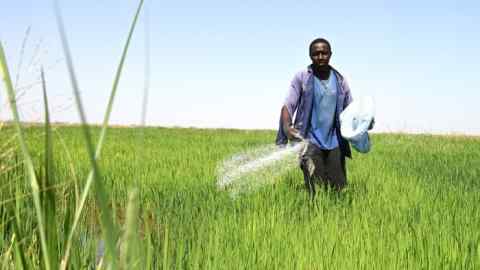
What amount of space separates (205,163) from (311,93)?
9.76 feet

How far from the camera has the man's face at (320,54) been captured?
4390mm

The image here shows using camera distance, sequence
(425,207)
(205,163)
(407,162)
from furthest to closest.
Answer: (407,162) < (205,163) < (425,207)

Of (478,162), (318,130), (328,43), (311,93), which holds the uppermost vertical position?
(328,43)

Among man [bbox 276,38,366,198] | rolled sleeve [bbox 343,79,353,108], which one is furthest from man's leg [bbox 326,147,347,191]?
rolled sleeve [bbox 343,79,353,108]

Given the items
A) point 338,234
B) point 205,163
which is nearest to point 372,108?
point 338,234

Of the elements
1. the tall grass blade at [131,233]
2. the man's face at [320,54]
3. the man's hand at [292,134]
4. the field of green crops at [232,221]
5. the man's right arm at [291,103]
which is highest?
the man's face at [320,54]

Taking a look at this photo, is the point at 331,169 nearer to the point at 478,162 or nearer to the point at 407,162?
the point at 407,162

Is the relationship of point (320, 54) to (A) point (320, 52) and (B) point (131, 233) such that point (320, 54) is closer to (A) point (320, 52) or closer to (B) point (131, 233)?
Result: (A) point (320, 52)

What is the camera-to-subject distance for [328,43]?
4.41 m

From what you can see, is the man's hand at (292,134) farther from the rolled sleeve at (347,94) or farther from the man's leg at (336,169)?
the rolled sleeve at (347,94)

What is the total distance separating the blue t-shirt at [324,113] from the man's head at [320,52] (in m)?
0.17

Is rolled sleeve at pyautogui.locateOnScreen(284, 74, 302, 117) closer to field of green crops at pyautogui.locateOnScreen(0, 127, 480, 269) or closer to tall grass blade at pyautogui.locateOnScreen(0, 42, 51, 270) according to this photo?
field of green crops at pyautogui.locateOnScreen(0, 127, 480, 269)

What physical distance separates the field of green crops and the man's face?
1068 mm

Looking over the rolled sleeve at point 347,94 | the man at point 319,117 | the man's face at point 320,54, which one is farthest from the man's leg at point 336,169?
the man's face at point 320,54
